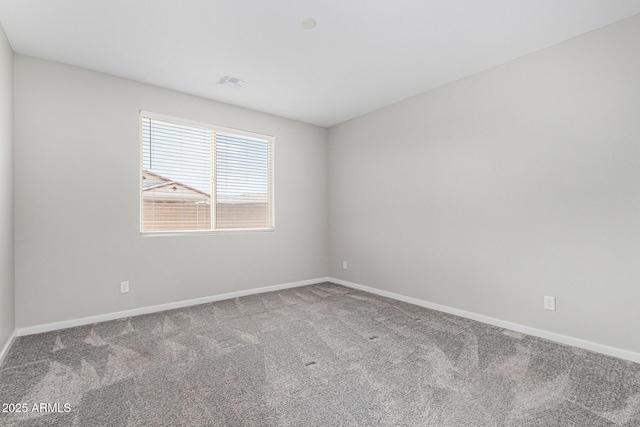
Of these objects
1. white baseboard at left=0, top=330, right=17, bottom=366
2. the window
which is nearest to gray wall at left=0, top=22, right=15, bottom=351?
white baseboard at left=0, top=330, right=17, bottom=366

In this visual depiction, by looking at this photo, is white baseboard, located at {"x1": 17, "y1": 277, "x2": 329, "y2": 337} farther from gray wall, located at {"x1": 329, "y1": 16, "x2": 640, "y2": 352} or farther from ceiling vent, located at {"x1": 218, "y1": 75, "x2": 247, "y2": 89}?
ceiling vent, located at {"x1": 218, "y1": 75, "x2": 247, "y2": 89}

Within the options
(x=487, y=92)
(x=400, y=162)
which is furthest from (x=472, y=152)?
(x=400, y=162)

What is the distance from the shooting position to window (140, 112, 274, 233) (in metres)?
3.59

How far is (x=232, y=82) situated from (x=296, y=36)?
1.18 metres

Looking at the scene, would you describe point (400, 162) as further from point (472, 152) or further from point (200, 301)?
point (200, 301)

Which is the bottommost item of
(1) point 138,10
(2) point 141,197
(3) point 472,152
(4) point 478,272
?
(4) point 478,272

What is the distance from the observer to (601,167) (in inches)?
97.2

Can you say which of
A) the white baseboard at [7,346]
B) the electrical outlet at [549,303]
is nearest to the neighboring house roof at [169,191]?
the white baseboard at [7,346]

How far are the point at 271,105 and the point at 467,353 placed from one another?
363 centimetres

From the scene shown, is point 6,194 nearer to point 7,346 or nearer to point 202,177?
point 7,346

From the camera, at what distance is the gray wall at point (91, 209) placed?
2865 millimetres

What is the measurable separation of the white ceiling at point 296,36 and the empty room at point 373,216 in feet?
0.07

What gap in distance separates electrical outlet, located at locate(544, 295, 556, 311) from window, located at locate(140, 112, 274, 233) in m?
3.36

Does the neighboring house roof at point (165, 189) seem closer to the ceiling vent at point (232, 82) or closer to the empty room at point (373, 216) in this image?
the empty room at point (373, 216)
